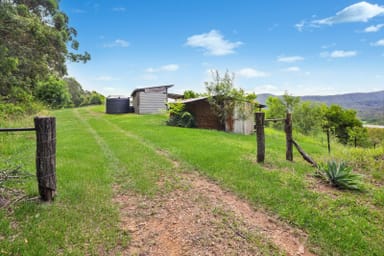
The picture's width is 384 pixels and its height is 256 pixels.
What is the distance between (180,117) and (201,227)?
13.9m

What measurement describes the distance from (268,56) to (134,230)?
21079mm

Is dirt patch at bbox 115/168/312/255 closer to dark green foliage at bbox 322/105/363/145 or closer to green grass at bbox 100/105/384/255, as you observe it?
green grass at bbox 100/105/384/255

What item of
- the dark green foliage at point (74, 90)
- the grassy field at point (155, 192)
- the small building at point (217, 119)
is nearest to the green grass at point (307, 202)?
the grassy field at point (155, 192)

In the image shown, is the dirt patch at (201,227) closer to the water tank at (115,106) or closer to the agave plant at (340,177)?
the agave plant at (340,177)

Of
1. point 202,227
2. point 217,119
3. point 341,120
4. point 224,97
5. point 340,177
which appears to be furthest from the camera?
point 341,120

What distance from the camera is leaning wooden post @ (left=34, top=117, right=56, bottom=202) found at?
3.56 m

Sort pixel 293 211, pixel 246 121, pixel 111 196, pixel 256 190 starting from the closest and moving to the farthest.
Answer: pixel 293 211
pixel 111 196
pixel 256 190
pixel 246 121

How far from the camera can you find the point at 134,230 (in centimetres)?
319

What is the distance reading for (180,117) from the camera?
55.7 ft

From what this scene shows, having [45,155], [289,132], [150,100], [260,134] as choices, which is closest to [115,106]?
[150,100]

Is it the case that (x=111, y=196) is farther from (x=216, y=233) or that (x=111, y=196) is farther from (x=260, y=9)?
(x=260, y=9)

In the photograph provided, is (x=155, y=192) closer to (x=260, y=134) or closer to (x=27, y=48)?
(x=260, y=134)

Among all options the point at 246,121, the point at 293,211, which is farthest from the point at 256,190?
the point at 246,121

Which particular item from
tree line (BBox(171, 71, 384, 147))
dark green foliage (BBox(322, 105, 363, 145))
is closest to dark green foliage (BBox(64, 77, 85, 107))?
tree line (BBox(171, 71, 384, 147))
